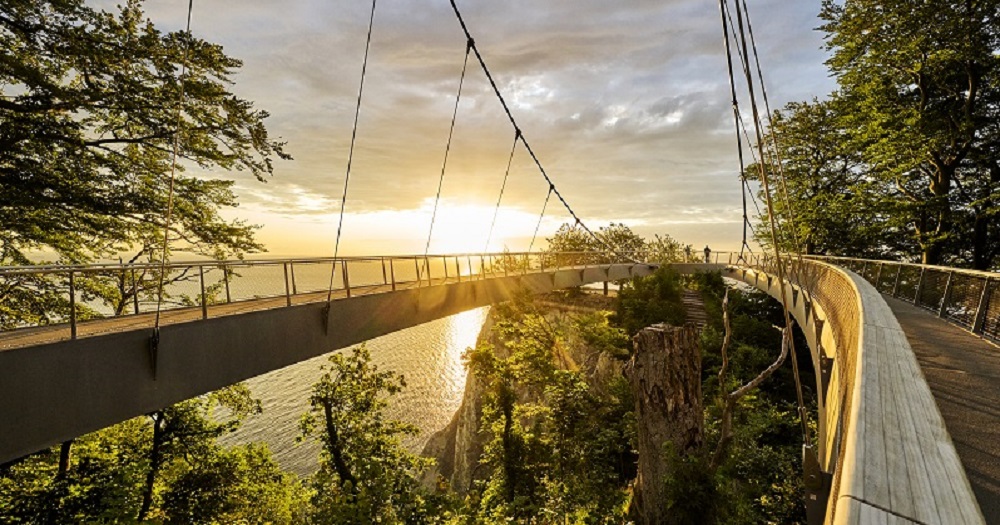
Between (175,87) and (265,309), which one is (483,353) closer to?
(265,309)

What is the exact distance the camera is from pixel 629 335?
2053 cm

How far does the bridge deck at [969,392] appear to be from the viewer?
2.76 metres

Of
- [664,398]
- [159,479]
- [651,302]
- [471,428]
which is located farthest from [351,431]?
[471,428]

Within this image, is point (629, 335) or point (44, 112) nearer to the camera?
point (44, 112)

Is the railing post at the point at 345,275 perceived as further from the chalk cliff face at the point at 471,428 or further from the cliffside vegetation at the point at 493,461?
the chalk cliff face at the point at 471,428

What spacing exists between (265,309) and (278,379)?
52.1 metres

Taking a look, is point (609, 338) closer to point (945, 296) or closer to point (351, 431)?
point (351, 431)

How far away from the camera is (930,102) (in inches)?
671

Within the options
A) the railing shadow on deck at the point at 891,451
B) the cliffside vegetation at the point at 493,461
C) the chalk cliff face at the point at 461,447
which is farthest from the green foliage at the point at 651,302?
the railing shadow on deck at the point at 891,451

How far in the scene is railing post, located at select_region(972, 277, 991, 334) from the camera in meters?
7.17

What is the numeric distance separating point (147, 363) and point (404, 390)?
5220 cm

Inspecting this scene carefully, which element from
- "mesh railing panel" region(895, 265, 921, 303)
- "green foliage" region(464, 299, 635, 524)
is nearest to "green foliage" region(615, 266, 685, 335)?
"green foliage" region(464, 299, 635, 524)

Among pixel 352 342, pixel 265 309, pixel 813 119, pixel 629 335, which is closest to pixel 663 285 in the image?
pixel 629 335

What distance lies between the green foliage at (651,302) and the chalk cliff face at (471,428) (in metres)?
3.52
